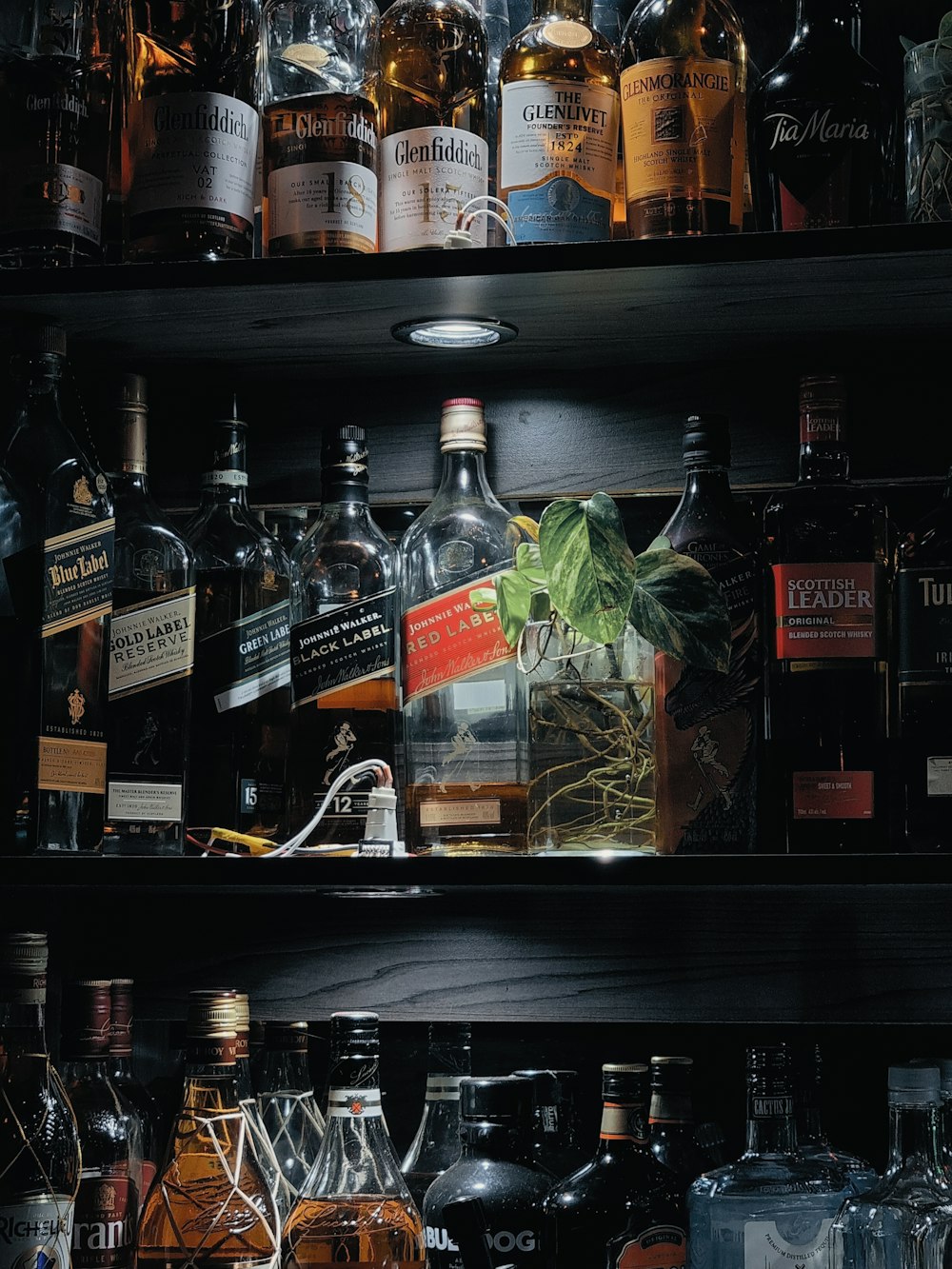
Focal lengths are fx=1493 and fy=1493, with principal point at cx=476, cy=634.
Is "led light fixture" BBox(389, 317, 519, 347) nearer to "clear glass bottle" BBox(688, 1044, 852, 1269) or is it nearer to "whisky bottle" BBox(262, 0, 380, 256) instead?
"whisky bottle" BBox(262, 0, 380, 256)

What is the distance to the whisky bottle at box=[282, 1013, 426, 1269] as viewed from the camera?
4.22 ft

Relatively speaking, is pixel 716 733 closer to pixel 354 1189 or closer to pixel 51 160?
pixel 354 1189

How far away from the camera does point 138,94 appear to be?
4.72ft

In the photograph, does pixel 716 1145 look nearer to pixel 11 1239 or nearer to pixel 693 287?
pixel 11 1239

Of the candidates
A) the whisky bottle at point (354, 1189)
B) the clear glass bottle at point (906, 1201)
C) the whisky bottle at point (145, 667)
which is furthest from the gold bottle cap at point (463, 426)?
the clear glass bottle at point (906, 1201)

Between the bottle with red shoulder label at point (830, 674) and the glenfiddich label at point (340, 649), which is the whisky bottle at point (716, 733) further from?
the glenfiddich label at point (340, 649)

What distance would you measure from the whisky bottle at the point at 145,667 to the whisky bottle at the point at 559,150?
419 mm

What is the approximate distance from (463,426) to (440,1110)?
67 cm

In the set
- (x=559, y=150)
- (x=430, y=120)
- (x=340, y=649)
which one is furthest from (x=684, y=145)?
(x=340, y=649)

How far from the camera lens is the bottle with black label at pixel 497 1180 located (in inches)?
50.8

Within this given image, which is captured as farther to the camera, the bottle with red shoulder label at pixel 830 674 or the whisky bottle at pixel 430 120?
the whisky bottle at pixel 430 120

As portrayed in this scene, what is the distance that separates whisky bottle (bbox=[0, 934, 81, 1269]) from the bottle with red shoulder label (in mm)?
687

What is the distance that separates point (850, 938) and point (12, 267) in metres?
1.06

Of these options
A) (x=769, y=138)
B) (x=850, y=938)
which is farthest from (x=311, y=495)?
(x=850, y=938)
